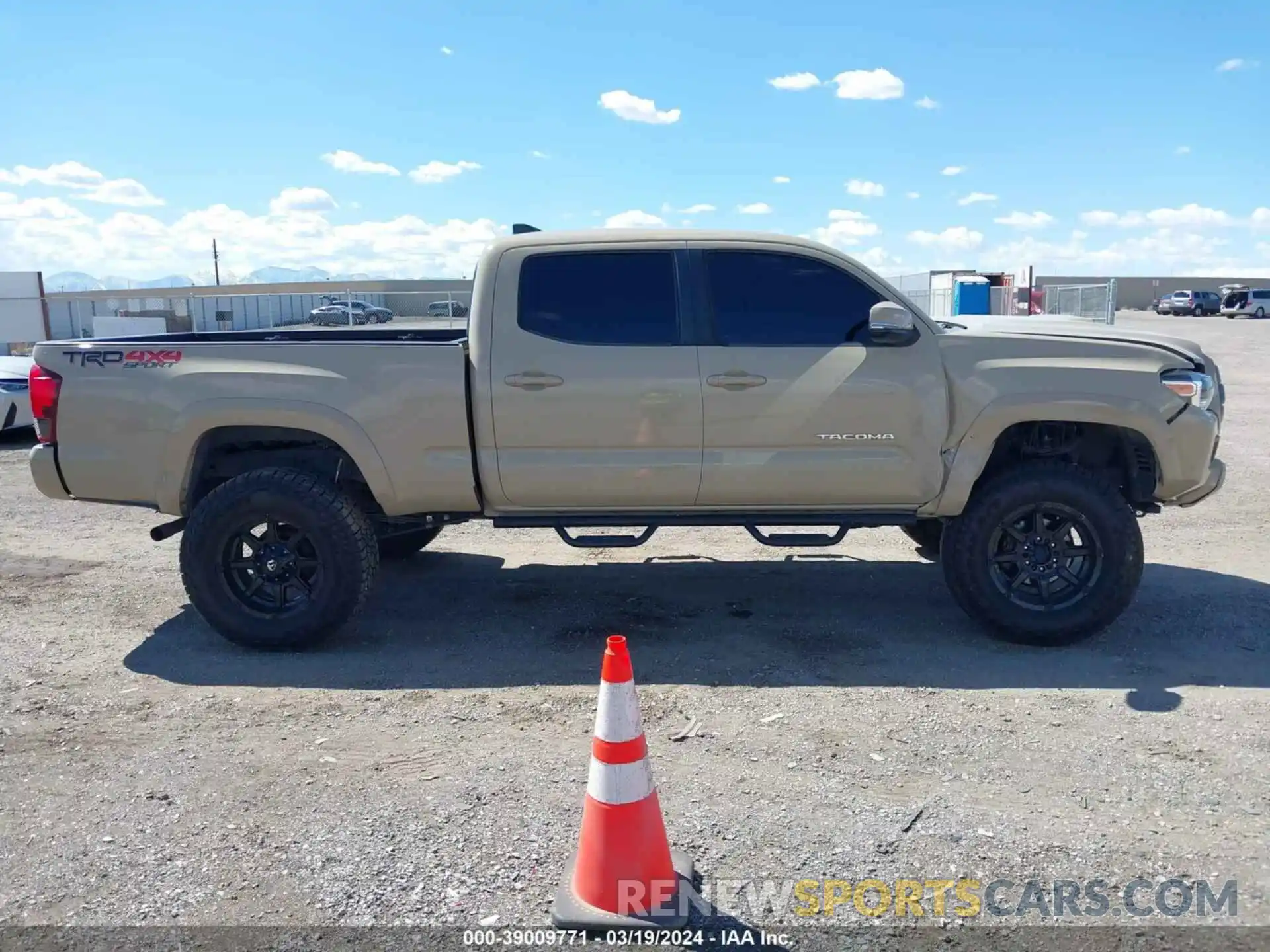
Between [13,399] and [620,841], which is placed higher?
[13,399]

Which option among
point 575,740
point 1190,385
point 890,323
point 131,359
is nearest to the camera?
point 575,740

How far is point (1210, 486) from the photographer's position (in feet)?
17.5

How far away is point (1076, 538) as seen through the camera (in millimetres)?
6520

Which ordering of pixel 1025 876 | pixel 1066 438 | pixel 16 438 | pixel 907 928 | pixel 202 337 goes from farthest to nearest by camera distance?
pixel 16 438, pixel 202 337, pixel 1066 438, pixel 1025 876, pixel 907 928

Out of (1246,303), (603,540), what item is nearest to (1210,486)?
(603,540)

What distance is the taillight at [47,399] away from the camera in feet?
17.3

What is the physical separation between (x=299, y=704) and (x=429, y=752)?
0.90m

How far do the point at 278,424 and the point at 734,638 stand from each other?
2.61m

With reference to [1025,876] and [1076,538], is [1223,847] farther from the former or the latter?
[1076,538]

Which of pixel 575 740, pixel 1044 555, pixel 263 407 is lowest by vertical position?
pixel 575 740

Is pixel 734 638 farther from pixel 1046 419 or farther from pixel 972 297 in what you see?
pixel 972 297

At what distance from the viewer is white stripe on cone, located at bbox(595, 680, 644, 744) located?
308 centimetres

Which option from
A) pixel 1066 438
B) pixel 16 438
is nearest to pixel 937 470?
pixel 1066 438

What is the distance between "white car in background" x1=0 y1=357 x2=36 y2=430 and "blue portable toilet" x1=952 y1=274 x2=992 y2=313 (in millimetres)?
17791
